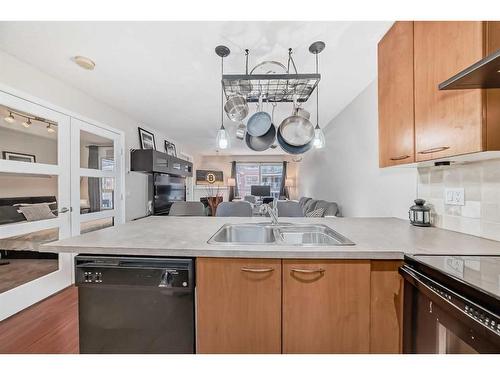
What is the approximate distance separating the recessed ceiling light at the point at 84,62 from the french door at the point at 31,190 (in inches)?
25.7

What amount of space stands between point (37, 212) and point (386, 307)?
3048mm

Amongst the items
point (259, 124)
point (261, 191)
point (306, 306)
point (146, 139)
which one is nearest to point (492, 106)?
point (306, 306)

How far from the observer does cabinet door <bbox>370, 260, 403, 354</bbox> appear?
39.0 inches

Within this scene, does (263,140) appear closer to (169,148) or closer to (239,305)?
(239,305)

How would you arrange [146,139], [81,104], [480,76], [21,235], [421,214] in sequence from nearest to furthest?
1. [480,76]
2. [421,214]
3. [21,235]
4. [81,104]
5. [146,139]

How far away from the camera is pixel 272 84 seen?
157 cm

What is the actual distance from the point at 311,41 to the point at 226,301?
1.94 meters

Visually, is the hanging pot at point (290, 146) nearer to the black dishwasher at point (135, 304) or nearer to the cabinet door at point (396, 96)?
the cabinet door at point (396, 96)

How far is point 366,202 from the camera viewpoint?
103 inches

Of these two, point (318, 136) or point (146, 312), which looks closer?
point (146, 312)

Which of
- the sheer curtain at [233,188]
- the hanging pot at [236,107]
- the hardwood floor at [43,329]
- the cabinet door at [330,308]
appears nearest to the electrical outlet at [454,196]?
the cabinet door at [330,308]
